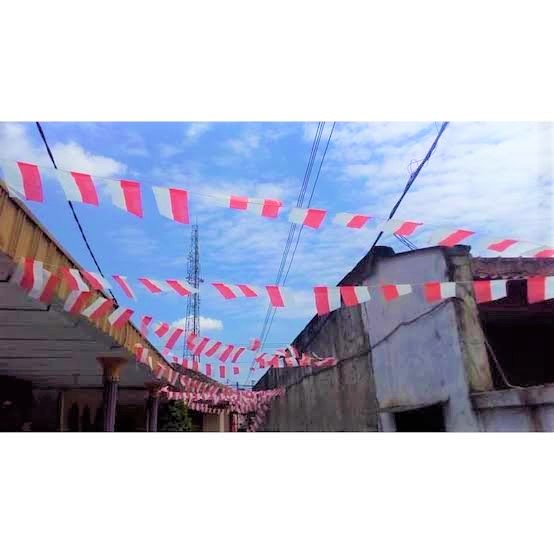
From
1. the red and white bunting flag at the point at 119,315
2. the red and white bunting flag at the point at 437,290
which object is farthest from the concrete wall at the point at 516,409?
the red and white bunting flag at the point at 119,315

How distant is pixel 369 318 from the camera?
6.82 m

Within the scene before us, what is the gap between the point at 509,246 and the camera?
3.33 m

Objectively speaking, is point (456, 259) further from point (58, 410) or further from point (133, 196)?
point (58, 410)

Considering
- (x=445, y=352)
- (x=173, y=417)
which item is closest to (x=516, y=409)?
(x=445, y=352)

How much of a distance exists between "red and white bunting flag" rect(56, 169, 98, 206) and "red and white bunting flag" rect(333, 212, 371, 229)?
1457mm

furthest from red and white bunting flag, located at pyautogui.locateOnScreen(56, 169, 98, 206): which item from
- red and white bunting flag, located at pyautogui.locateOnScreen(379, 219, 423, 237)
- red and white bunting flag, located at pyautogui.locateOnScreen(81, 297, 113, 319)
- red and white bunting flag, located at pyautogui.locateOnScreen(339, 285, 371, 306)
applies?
red and white bunting flag, located at pyautogui.locateOnScreen(339, 285, 371, 306)

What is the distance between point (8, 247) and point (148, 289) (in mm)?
1185

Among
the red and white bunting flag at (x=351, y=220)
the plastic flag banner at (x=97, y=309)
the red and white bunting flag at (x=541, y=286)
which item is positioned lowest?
the red and white bunting flag at (x=541, y=286)

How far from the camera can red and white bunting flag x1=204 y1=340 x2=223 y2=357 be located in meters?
5.93

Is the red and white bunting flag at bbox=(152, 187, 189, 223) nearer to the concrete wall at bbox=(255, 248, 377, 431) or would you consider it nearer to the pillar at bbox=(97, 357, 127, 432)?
the pillar at bbox=(97, 357, 127, 432)

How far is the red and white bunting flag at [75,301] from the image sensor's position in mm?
3582

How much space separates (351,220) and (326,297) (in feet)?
3.05

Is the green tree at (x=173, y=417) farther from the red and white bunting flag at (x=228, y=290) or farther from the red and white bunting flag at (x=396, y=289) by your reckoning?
the red and white bunting flag at (x=396, y=289)

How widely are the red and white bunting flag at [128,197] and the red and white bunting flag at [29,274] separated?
58cm
